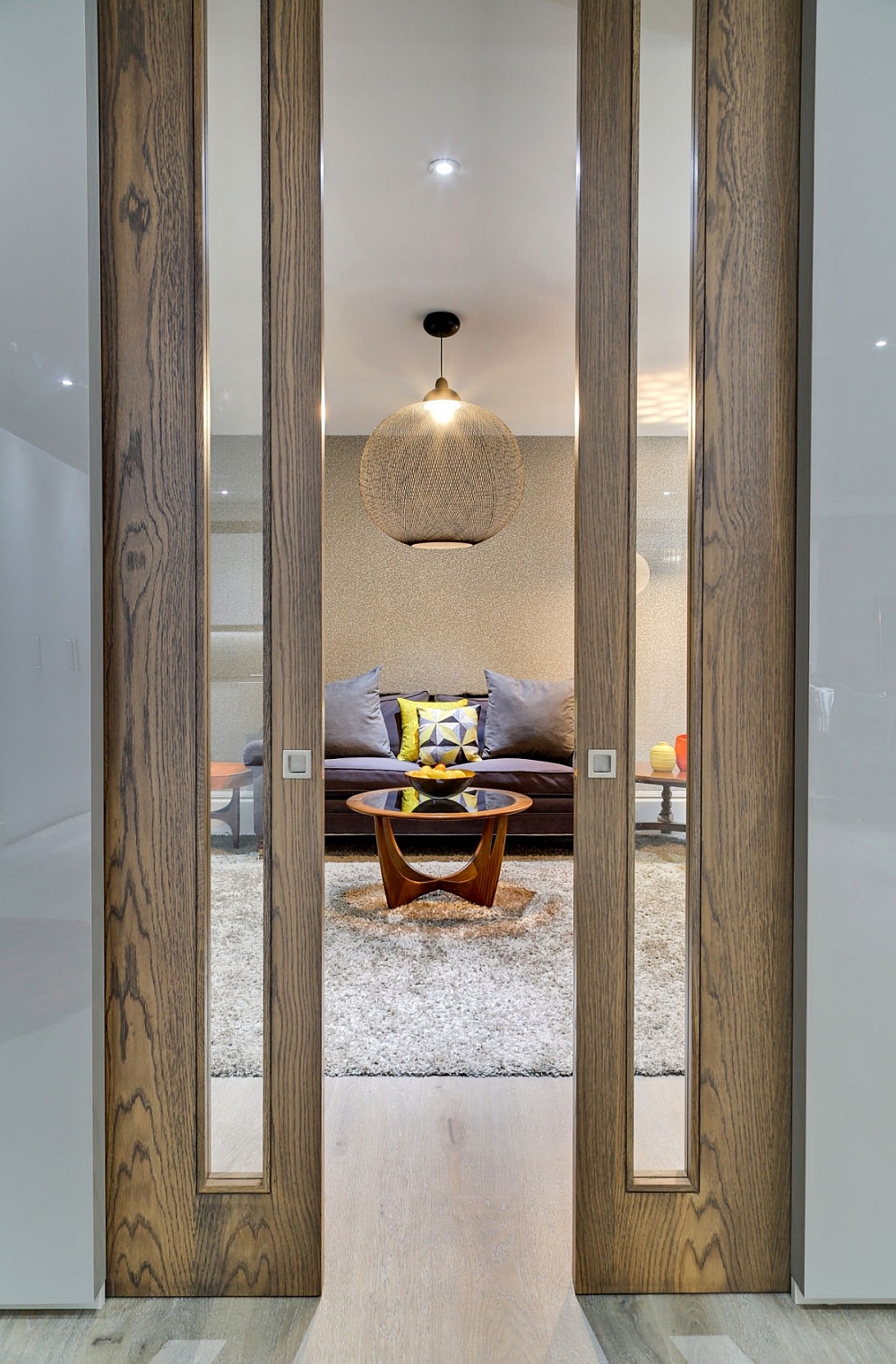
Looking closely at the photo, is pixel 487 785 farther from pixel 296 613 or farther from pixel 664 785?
pixel 296 613

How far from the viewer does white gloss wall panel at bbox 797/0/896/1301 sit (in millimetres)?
1443

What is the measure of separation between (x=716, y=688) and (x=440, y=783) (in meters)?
2.44

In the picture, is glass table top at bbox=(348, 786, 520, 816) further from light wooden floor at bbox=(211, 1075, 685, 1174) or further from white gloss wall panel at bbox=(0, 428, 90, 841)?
white gloss wall panel at bbox=(0, 428, 90, 841)

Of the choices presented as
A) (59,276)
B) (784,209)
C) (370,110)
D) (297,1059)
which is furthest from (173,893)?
(370,110)

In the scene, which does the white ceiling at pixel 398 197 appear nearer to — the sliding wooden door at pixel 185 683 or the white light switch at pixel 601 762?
the sliding wooden door at pixel 185 683

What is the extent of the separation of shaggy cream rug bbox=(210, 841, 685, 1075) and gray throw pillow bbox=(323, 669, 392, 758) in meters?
0.80

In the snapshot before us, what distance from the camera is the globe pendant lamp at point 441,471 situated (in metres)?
3.87

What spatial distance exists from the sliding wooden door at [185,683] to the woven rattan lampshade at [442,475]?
2388 millimetres

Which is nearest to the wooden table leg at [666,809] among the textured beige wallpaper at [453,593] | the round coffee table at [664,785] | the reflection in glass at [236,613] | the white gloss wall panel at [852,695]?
the round coffee table at [664,785]

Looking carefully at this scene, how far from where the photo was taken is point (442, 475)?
398cm

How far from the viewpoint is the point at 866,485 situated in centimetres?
146

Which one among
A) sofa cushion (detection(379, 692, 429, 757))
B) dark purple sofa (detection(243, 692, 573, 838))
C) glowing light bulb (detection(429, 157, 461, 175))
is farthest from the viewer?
sofa cushion (detection(379, 692, 429, 757))

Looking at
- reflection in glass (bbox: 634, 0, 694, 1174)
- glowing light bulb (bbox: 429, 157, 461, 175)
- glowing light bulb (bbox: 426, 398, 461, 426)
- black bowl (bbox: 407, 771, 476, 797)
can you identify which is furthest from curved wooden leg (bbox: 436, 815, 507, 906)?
glowing light bulb (bbox: 429, 157, 461, 175)

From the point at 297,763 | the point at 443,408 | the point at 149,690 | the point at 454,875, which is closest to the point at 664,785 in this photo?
the point at 297,763
